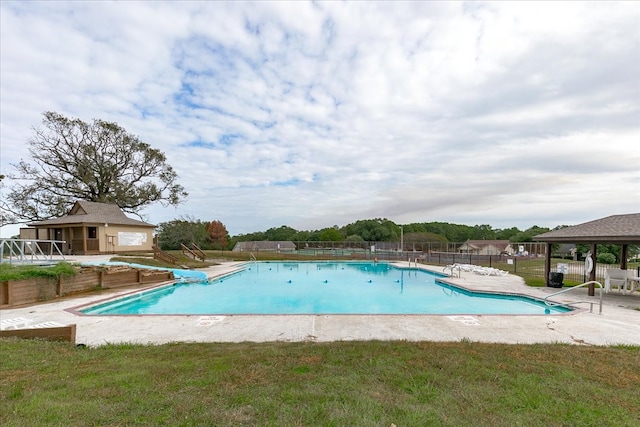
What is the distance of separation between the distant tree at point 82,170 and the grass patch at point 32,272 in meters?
17.9

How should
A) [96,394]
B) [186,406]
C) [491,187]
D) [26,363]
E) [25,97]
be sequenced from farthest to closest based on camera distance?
[491,187]
[25,97]
[26,363]
[96,394]
[186,406]

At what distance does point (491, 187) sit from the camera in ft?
72.0

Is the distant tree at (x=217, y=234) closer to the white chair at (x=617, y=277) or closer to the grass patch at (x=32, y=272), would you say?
the grass patch at (x=32, y=272)

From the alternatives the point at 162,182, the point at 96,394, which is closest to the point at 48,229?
the point at 162,182

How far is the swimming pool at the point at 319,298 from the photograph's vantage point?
9344 millimetres

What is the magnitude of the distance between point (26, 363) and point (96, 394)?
155cm

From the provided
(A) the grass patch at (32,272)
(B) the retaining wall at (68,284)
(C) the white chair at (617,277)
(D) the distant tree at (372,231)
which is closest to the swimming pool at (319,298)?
(B) the retaining wall at (68,284)

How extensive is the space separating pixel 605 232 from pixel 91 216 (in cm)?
2517

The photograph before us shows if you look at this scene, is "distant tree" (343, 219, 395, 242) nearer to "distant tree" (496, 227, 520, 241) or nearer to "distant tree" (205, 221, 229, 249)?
"distant tree" (205, 221, 229, 249)

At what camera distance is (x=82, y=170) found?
77.3ft

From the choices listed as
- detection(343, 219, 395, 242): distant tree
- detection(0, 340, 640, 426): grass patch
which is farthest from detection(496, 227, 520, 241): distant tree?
detection(0, 340, 640, 426): grass patch

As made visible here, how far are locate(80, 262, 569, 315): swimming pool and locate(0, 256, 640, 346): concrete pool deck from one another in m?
1.44

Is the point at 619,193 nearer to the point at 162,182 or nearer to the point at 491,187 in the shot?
the point at 491,187

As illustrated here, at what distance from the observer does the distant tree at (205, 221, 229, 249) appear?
41.2 metres
